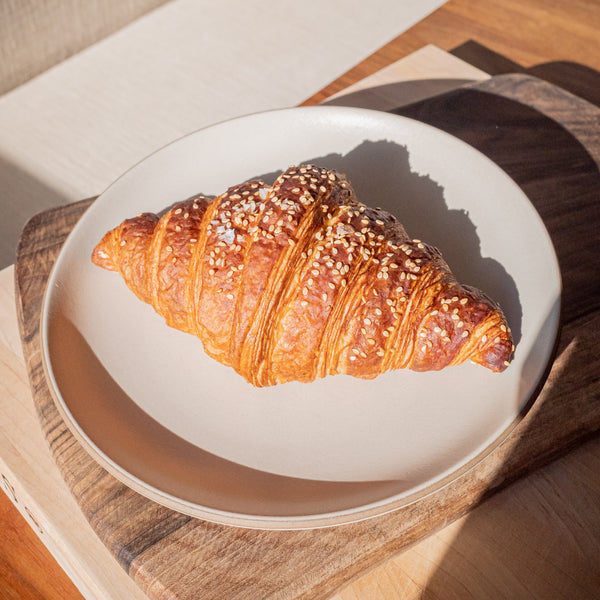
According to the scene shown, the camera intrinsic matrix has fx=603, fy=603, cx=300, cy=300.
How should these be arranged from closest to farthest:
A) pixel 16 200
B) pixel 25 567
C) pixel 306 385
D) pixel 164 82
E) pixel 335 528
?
1. pixel 335 528
2. pixel 306 385
3. pixel 25 567
4. pixel 16 200
5. pixel 164 82

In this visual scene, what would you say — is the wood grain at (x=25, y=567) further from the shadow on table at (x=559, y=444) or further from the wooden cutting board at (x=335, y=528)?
the shadow on table at (x=559, y=444)

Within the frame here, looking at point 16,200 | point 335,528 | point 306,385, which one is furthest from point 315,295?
point 16,200

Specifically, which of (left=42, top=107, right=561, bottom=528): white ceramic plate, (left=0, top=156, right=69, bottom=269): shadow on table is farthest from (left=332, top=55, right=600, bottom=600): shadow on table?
(left=0, top=156, right=69, bottom=269): shadow on table

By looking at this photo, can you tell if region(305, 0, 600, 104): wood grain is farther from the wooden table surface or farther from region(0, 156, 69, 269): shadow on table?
region(0, 156, 69, 269): shadow on table

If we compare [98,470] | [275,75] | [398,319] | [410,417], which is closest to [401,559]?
[410,417]

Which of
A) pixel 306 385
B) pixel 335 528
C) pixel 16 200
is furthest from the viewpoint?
pixel 16 200

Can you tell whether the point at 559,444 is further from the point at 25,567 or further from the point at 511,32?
the point at 511,32
